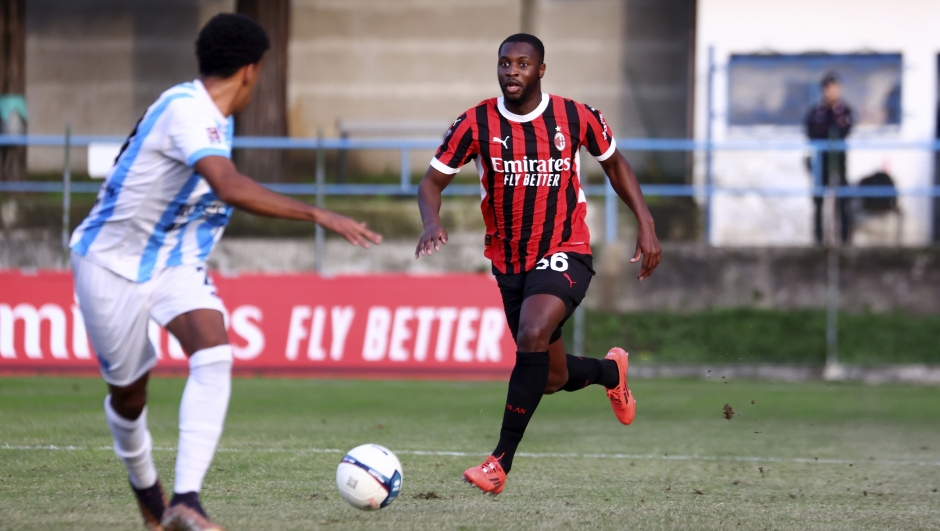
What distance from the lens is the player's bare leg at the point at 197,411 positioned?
14.5 feet

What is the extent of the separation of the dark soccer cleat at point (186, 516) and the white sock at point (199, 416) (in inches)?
A: 1.2

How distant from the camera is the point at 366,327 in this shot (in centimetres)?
1345

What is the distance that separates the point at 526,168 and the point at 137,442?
258cm

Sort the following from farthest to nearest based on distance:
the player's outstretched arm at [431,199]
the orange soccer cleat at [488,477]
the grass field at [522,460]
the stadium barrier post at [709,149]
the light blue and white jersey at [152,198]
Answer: the stadium barrier post at [709,149], the player's outstretched arm at [431,199], the orange soccer cleat at [488,477], the grass field at [522,460], the light blue and white jersey at [152,198]

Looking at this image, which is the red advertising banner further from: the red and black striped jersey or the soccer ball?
the soccer ball

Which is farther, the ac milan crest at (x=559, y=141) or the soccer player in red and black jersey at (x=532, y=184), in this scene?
the ac milan crest at (x=559, y=141)

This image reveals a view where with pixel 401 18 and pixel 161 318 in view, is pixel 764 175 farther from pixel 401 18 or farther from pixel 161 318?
pixel 161 318

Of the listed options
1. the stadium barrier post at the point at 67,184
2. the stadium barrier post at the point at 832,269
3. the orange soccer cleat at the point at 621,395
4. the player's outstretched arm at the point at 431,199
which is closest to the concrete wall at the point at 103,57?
the stadium barrier post at the point at 67,184

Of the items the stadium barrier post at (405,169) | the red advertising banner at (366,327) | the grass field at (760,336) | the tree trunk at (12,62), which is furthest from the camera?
the tree trunk at (12,62)

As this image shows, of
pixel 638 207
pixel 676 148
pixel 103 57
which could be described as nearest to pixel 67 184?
pixel 103 57

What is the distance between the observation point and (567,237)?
21.3ft

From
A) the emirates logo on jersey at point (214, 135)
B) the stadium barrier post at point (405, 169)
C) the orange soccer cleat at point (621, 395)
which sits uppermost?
the stadium barrier post at point (405, 169)

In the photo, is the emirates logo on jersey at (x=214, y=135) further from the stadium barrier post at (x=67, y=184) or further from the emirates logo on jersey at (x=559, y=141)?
the stadium barrier post at (x=67, y=184)

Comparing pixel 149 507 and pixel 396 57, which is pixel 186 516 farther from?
pixel 396 57
